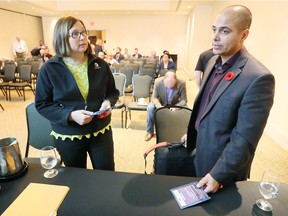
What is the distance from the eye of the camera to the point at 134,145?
10.2ft

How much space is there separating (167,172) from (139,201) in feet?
2.80

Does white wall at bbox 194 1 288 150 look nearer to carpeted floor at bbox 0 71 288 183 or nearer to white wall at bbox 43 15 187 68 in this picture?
carpeted floor at bbox 0 71 288 183

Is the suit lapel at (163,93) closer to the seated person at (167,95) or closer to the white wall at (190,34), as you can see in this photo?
the seated person at (167,95)

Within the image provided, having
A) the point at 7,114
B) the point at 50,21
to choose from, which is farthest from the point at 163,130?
the point at 50,21

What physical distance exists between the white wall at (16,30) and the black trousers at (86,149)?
10.8 meters

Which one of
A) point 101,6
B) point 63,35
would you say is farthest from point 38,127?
point 101,6

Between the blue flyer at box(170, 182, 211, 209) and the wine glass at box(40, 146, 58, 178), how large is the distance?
25.6 inches

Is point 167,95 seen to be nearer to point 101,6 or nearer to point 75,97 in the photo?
point 75,97

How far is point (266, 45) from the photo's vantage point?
369 centimetres

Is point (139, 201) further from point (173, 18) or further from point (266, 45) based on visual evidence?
point (173, 18)

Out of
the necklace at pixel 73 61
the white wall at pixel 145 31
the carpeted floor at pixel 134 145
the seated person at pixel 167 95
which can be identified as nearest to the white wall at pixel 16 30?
the white wall at pixel 145 31

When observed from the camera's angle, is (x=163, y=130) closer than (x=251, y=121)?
No

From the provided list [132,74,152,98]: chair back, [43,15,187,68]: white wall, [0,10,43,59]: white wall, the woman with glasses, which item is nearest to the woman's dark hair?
the woman with glasses

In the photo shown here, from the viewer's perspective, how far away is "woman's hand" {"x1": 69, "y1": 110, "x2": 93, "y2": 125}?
4.01 ft
